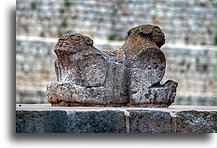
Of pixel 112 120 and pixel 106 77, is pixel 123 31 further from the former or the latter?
pixel 112 120

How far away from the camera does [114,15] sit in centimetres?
1711

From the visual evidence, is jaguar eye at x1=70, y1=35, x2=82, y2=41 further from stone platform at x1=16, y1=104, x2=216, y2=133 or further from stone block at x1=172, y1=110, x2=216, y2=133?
stone block at x1=172, y1=110, x2=216, y2=133

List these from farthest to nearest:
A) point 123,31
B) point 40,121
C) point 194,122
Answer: point 123,31 < point 194,122 < point 40,121

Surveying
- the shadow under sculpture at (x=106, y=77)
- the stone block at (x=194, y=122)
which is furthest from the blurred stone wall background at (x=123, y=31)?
the stone block at (x=194, y=122)

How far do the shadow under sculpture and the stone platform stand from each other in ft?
2.10

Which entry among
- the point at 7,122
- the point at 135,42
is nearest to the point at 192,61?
the point at 135,42

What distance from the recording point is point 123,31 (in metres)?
17.0

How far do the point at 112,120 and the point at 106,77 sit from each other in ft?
3.08

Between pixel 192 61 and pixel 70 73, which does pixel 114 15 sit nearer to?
pixel 192 61

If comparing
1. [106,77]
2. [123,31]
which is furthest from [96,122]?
[123,31]

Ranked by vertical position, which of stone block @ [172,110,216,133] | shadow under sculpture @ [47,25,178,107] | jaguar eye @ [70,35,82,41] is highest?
jaguar eye @ [70,35,82,41]

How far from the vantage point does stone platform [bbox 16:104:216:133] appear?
5145 millimetres

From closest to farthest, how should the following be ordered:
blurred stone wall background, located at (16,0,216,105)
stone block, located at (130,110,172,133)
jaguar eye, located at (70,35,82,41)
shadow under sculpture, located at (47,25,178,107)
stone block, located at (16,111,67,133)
Answer: 1. stone block, located at (16,111,67,133)
2. stone block, located at (130,110,172,133)
3. shadow under sculpture, located at (47,25,178,107)
4. jaguar eye, located at (70,35,82,41)
5. blurred stone wall background, located at (16,0,216,105)

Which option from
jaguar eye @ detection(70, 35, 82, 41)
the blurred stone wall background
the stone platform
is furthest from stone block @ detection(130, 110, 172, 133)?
the blurred stone wall background
